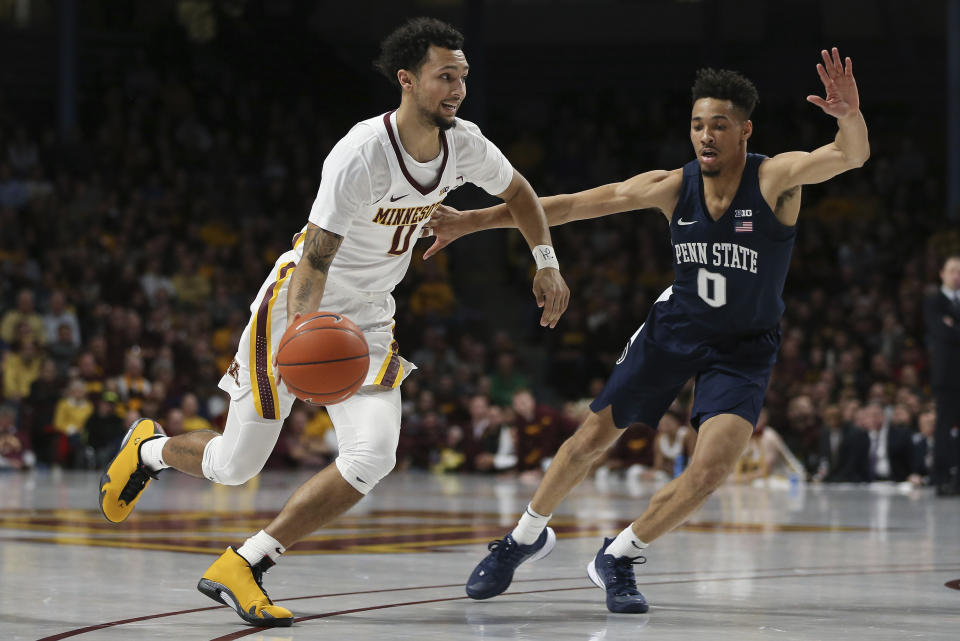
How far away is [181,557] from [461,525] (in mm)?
2817

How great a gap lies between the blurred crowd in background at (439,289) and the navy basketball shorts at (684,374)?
951 cm

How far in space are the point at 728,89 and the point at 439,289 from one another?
579 inches

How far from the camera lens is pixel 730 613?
222 inches

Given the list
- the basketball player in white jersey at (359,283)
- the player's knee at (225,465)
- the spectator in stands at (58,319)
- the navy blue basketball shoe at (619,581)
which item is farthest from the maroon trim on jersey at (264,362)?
the spectator in stands at (58,319)

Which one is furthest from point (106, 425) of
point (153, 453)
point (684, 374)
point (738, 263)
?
point (738, 263)

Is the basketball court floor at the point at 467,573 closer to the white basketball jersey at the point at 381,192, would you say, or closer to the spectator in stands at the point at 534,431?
the white basketball jersey at the point at 381,192

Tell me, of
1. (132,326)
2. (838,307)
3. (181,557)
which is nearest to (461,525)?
(181,557)

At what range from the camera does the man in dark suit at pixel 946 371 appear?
13062mm

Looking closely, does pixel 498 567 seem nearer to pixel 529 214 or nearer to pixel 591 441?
pixel 591 441

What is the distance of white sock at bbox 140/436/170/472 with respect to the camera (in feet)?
20.7

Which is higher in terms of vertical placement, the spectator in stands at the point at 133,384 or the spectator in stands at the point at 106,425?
the spectator in stands at the point at 133,384

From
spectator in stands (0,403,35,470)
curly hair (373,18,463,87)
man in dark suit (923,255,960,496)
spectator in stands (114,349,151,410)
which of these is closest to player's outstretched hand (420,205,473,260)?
curly hair (373,18,463,87)

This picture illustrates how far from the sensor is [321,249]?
17.6 feet

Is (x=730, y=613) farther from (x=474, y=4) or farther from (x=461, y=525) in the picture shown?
(x=474, y=4)
